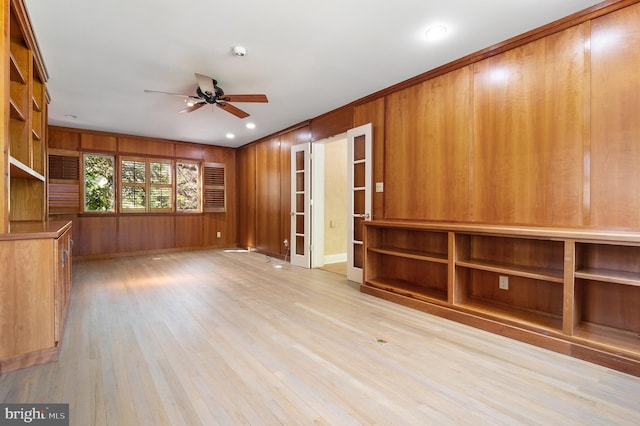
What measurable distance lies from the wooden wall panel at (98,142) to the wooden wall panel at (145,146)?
123mm

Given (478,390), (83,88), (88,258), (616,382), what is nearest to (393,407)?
(478,390)

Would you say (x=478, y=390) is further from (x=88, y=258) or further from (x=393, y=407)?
(x=88, y=258)

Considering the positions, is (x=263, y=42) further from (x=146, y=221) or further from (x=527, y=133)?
(x=146, y=221)

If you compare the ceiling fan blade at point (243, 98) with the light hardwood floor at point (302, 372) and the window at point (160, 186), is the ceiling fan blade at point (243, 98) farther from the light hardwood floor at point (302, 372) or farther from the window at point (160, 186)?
the window at point (160, 186)

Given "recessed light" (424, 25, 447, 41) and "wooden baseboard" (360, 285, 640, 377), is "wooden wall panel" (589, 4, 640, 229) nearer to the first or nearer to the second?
"wooden baseboard" (360, 285, 640, 377)

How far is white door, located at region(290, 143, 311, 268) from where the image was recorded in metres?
5.46

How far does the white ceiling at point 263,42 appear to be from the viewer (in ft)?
7.89

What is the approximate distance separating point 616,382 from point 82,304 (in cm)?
467

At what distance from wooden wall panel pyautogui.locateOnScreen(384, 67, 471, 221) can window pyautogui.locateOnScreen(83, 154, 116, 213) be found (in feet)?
19.0

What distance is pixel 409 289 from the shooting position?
353 cm

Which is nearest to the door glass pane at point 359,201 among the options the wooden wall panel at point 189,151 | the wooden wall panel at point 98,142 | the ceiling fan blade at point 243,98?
the ceiling fan blade at point 243,98

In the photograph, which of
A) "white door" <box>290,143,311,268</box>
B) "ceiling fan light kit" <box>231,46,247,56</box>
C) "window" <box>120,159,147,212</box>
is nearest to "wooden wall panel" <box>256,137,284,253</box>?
"white door" <box>290,143,311,268</box>

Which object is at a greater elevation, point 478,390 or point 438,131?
point 438,131

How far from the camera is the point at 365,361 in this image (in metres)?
2.18
